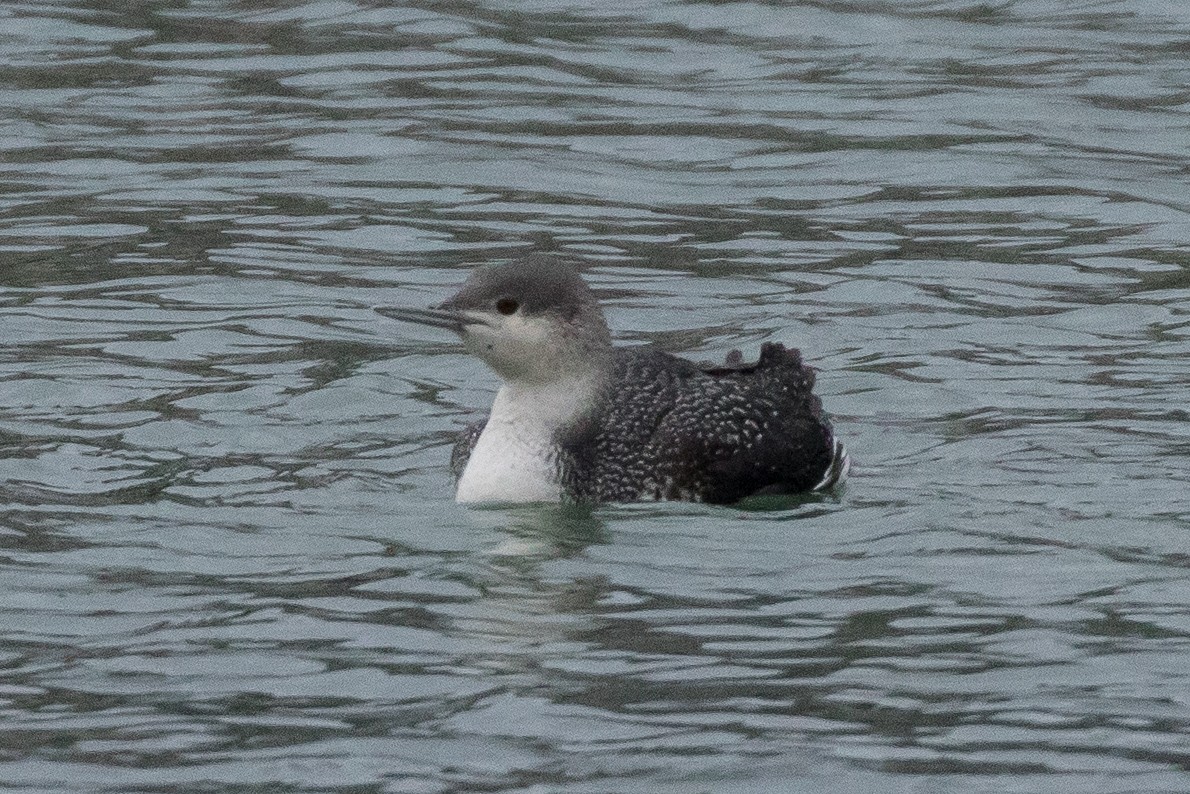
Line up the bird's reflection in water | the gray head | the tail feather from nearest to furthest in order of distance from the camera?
the bird's reflection in water
the gray head
the tail feather

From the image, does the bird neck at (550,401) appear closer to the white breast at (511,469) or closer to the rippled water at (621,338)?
the white breast at (511,469)

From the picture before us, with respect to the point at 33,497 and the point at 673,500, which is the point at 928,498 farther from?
the point at 33,497

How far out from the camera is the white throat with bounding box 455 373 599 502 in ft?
30.1

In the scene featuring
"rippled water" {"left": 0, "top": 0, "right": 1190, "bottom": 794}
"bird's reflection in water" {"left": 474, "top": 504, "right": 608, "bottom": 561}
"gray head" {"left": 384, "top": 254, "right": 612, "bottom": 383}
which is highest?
"gray head" {"left": 384, "top": 254, "right": 612, "bottom": 383}

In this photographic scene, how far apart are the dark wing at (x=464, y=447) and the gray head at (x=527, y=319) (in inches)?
12.0

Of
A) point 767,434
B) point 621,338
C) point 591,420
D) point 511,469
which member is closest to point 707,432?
point 767,434

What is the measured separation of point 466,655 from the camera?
7637 millimetres

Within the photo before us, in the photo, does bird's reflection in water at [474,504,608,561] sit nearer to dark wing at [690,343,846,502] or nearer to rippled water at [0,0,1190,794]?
rippled water at [0,0,1190,794]

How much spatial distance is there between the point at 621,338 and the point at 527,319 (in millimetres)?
2688

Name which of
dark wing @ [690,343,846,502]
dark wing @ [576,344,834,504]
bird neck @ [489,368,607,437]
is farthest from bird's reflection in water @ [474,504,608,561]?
dark wing @ [690,343,846,502]

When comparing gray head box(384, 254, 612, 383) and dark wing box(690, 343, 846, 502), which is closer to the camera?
gray head box(384, 254, 612, 383)

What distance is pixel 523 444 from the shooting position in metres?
9.23

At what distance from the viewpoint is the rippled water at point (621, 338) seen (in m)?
7.02

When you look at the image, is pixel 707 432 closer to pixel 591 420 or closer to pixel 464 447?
pixel 591 420
